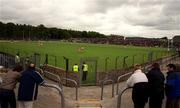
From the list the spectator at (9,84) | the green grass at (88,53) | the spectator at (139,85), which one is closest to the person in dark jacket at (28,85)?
the spectator at (9,84)

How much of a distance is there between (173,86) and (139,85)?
0.89m

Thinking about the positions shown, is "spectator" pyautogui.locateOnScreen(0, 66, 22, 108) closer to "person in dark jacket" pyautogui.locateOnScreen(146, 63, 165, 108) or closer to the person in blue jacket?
"person in dark jacket" pyautogui.locateOnScreen(146, 63, 165, 108)

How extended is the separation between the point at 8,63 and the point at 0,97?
20.0 m

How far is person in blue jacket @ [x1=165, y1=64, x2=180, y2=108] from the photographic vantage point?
1005cm

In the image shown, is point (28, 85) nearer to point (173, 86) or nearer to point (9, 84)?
point (9, 84)

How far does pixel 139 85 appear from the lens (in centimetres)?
1006

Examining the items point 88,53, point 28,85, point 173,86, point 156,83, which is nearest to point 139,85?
point 156,83

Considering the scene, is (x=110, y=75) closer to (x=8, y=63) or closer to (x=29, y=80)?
(x=8, y=63)

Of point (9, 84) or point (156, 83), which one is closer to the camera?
point (9, 84)

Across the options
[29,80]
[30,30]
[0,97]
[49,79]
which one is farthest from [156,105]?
[30,30]

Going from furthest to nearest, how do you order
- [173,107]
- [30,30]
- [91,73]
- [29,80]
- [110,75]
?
1. [30,30]
2. [91,73]
3. [110,75]
4. [173,107]
5. [29,80]

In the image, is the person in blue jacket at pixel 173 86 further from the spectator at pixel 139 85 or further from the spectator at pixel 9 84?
the spectator at pixel 9 84

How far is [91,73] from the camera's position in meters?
35.5

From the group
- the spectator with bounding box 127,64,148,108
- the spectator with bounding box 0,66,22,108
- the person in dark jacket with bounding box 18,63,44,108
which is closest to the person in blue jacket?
the spectator with bounding box 127,64,148,108
